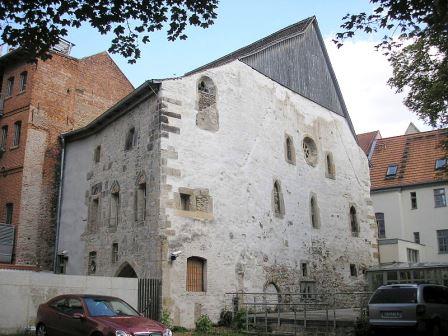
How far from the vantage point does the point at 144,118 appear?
2047 cm

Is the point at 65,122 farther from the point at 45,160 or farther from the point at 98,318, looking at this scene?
the point at 98,318

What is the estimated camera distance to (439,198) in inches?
1384

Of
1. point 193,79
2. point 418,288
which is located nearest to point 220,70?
point 193,79

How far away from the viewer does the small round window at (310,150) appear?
86.4 feet

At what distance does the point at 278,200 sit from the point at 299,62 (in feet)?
26.4

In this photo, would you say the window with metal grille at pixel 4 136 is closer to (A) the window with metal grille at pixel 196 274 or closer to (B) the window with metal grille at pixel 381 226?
(A) the window with metal grille at pixel 196 274

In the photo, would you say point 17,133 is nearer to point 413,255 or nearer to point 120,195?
point 120,195

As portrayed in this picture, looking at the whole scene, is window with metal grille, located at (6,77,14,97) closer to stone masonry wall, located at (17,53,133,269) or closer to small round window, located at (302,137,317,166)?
stone masonry wall, located at (17,53,133,269)

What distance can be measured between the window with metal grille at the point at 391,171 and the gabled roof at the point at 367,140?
283 centimetres

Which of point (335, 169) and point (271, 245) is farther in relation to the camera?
point (335, 169)

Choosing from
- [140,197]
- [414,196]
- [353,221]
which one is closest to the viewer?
[140,197]

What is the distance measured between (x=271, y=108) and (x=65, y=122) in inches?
432

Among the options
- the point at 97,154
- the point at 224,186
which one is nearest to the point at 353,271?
the point at 224,186

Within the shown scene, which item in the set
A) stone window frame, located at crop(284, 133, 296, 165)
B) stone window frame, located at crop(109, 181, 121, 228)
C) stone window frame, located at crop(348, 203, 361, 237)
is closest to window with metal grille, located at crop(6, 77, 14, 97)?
stone window frame, located at crop(109, 181, 121, 228)
